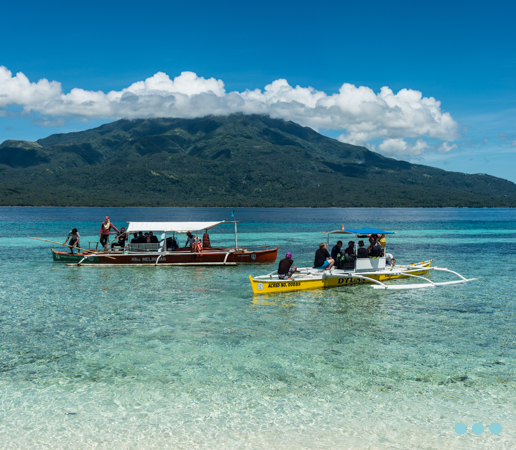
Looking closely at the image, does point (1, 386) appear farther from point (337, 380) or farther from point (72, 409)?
point (337, 380)

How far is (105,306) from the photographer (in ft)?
65.2

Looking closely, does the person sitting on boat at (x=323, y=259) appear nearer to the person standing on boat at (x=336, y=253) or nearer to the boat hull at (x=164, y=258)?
the person standing on boat at (x=336, y=253)

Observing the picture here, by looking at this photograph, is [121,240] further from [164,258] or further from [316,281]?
[316,281]

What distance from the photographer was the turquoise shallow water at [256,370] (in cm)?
864

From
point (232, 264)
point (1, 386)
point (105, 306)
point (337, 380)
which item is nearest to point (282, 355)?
point (337, 380)

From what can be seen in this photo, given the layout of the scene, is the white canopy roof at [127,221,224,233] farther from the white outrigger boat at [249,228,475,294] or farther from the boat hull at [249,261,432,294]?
the boat hull at [249,261,432,294]

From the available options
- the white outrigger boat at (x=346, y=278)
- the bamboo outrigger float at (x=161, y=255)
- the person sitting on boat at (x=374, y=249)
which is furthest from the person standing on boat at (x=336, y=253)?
the bamboo outrigger float at (x=161, y=255)

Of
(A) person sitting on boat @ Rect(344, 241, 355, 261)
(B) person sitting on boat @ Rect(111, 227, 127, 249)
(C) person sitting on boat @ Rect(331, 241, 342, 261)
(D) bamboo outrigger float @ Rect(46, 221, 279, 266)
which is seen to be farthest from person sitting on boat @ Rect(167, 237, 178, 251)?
(A) person sitting on boat @ Rect(344, 241, 355, 261)

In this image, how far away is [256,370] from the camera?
39.0 ft

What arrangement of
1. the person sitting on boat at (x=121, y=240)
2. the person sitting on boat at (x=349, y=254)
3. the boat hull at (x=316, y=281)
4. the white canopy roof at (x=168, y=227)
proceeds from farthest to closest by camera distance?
the person sitting on boat at (x=121, y=240) → the white canopy roof at (x=168, y=227) → the person sitting on boat at (x=349, y=254) → the boat hull at (x=316, y=281)

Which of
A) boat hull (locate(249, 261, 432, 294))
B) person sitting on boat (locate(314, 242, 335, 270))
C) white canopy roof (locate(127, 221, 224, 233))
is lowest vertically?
boat hull (locate(249, 261, 432, 294))

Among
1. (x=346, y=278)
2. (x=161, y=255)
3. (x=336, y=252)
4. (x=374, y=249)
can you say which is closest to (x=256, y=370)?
(x=346, y=278)

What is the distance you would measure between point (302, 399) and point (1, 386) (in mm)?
7501

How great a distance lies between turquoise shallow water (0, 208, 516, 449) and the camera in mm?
8641
